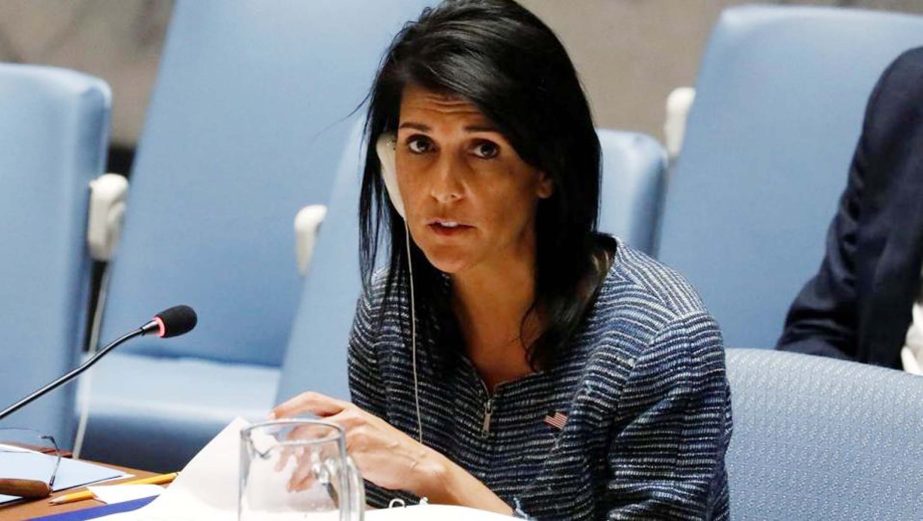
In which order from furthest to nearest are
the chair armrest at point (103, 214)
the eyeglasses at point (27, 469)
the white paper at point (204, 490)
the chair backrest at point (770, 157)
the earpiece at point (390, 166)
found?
the chair armrest at point (103, 214)
the chair backrest at point (770, 157)
the earpiece at point (390, 166)
the eyeglasses at point (27, 469)
the white paper at point (204, 490)

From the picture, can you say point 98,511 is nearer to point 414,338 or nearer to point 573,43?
point 414,338

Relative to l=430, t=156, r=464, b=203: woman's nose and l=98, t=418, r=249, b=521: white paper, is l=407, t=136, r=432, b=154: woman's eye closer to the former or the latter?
l=430, t=156, r=464, b=203: woman's nose

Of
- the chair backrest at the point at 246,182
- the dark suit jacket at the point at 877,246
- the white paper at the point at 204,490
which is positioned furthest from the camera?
the chair backrest at the point at 246,182

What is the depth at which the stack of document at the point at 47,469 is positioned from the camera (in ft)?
4.07

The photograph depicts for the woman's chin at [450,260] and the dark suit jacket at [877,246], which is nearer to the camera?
the woman's chin at [450,260]

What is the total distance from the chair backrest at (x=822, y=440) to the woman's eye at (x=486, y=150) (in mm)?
251

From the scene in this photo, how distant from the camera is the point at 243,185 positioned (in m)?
2.16

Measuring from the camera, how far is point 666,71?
243cm

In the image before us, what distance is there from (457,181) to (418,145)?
0.06 metres

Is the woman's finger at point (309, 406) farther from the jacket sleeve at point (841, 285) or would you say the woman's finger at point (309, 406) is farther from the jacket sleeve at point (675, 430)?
the jacket sleeve at point (841, 285)

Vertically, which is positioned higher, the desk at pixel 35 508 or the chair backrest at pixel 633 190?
the chair backrest at pixel 633 190

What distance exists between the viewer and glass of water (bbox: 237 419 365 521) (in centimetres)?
83

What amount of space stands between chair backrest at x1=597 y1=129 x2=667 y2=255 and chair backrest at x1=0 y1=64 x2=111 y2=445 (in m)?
0.68

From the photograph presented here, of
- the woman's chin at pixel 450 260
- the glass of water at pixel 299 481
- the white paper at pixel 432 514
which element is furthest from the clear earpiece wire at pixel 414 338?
the glass of water at pixel 299 481
